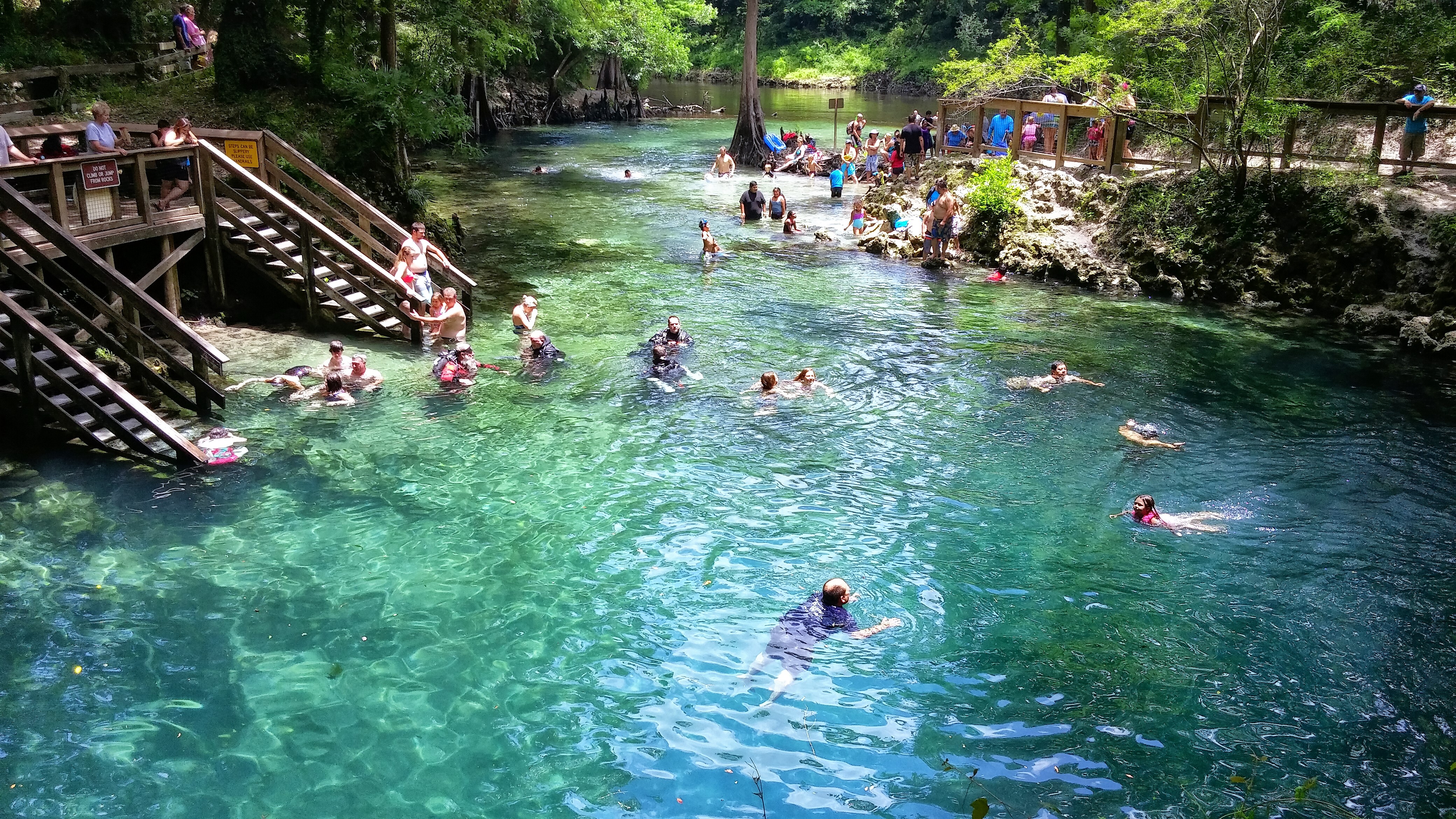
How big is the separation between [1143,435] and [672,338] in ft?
24.4

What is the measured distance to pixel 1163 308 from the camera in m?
20.9

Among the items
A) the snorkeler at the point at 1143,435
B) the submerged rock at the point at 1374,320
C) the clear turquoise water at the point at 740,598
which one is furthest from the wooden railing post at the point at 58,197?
the submerged rock at the point at 1374,320

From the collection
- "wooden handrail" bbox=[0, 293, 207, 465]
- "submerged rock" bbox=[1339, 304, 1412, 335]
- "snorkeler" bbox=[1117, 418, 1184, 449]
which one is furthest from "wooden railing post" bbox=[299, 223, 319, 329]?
"submerged rock" bbox=[1339, 304, 1412, 335]

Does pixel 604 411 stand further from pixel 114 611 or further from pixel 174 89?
pixel 174 89

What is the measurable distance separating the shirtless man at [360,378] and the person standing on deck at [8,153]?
4952mm

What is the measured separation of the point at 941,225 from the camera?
24.5 meters

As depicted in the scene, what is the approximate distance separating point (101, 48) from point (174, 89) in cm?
365

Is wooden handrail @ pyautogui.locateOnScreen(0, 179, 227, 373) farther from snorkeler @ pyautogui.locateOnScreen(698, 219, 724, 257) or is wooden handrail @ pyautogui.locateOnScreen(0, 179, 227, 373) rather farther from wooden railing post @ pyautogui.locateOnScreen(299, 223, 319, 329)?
snorkeler @ pyautogui.locateOnScreen(698, 219, 724, 257)

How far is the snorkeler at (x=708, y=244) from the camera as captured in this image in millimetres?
24781

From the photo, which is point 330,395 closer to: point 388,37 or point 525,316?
point 525,316

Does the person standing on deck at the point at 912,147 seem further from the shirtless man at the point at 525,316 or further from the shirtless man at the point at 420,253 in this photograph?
the shirtless man at the point at 420,253

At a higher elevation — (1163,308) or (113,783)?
(1163,308)

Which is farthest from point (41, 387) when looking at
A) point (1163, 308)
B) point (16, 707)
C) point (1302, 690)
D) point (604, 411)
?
point (1163, 308)

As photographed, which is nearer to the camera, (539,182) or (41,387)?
(41,387)
